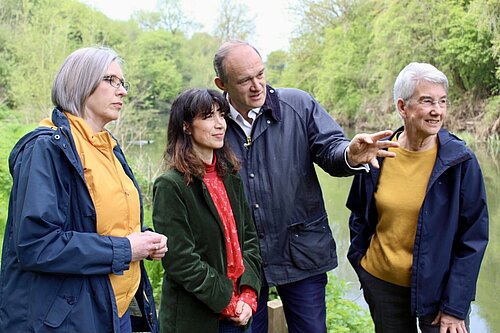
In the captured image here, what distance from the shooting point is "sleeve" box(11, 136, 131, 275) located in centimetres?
163

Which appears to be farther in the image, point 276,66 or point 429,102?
point 276,66

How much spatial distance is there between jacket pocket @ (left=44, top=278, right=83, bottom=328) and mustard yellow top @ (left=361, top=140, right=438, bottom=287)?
1.40 m

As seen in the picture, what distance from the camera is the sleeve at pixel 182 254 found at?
208 centimetres

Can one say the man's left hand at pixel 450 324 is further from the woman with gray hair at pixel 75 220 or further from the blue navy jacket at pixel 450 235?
the woman with gray hair at pixel 75 220

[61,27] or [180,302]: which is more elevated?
[61,27]

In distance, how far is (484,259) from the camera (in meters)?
6.66

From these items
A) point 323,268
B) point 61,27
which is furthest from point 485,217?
point 61,27

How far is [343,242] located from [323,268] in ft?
16.1

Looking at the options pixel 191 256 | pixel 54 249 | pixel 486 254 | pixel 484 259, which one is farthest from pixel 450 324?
pixel 486 254

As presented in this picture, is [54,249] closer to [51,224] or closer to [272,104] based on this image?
[51,224]

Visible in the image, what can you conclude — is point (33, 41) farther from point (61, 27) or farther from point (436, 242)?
point (436, 242)

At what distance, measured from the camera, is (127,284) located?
1.94 m

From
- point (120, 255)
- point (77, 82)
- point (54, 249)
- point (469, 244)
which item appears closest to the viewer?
point (54, 249)

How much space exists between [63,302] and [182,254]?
1.70 ft
